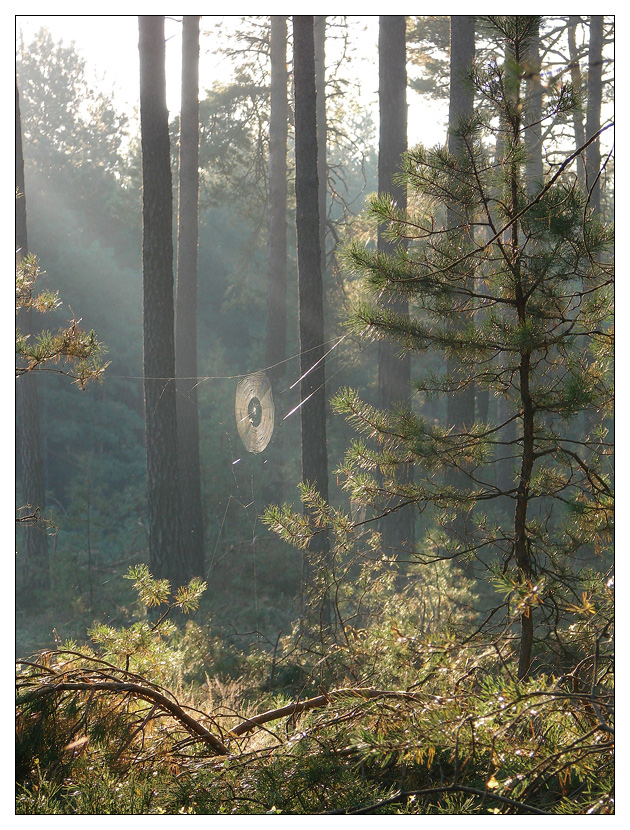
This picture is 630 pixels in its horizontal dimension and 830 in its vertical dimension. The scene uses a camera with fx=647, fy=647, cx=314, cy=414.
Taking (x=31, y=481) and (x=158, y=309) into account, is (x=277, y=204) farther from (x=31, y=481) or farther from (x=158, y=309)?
(x=31, y=481)

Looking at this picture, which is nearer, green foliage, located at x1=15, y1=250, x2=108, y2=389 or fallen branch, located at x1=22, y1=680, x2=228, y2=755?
fallen branch, located at x1=22, y1=680, x2=228, y2=755

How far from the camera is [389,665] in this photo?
9.43 ft

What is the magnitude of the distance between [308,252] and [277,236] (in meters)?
6.75

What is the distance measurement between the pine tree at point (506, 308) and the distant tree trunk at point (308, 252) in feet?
11.6

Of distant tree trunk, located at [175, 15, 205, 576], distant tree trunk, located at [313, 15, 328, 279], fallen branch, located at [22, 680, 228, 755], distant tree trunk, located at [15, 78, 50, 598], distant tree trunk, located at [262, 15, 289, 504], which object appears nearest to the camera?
fallen branch, located at [22, 680, 228, 755]

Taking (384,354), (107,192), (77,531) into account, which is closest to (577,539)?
(384,354)

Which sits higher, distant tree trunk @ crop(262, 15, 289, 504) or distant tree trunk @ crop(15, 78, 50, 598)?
distant tree trunk @ crop(262, 15, 289, 504)

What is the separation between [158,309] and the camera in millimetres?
A: 6887

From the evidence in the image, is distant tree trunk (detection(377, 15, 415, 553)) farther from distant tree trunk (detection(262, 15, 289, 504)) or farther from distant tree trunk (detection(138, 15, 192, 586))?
distant tree trunk (detection(262, 15, 289, 504))

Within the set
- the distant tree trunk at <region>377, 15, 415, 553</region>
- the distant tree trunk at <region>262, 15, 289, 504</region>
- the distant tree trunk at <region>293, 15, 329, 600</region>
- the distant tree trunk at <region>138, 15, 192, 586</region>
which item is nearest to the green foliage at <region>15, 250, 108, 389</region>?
the distant tree trunk at <region>293, 15, 329, 600</region>

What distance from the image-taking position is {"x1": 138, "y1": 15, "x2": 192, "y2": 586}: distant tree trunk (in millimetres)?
6633

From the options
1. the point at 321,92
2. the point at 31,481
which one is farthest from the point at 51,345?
the point at 321,92
